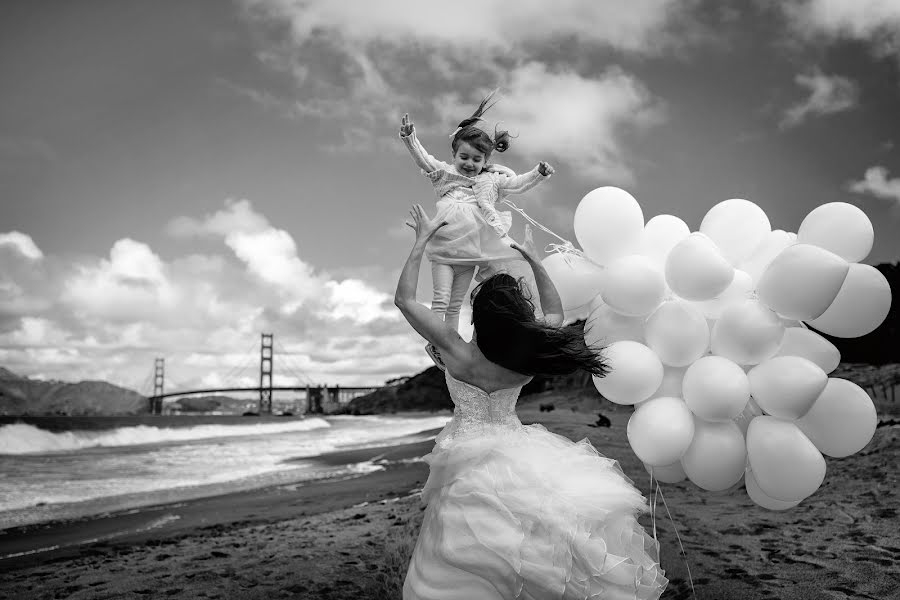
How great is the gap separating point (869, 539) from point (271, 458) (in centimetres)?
1327

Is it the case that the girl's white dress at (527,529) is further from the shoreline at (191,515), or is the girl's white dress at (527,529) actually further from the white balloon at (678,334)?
the shoreline at (191,515)

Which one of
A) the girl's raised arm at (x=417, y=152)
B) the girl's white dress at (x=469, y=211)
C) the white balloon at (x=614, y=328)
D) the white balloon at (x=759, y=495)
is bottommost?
the white balloon at (x=759, y=495)

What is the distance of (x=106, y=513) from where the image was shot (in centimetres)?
810

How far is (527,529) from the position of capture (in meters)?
2.12


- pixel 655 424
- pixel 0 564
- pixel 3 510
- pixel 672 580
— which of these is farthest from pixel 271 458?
pixel 655 424

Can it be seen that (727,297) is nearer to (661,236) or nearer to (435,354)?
(661,236)

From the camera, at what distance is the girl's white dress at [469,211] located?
3.17m

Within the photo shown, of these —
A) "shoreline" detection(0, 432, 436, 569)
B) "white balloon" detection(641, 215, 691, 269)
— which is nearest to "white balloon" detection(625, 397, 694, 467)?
"white balloon" detection(641, 215, 691, 269)

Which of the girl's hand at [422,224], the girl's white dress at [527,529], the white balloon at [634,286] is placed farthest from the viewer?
the white balloon at [634,286]

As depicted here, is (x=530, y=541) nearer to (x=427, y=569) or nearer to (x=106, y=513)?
(x=427, y=569)

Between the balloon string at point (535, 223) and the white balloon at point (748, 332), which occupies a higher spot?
the balloon string at point (535, 223)

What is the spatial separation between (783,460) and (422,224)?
1.96m

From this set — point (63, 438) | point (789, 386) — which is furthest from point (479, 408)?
point (63, 438)

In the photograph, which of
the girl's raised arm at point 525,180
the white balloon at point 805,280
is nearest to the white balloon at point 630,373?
the white balloon at point 805,280
